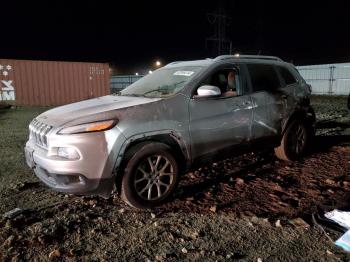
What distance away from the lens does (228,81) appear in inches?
183

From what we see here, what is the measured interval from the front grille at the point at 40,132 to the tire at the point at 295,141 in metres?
3.71

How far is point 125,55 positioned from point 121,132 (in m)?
80.0

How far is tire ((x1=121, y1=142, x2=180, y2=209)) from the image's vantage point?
11.6ft

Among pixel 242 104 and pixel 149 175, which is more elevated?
pixel 242 104

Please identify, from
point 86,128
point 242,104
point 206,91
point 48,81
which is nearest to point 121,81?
point 48,81

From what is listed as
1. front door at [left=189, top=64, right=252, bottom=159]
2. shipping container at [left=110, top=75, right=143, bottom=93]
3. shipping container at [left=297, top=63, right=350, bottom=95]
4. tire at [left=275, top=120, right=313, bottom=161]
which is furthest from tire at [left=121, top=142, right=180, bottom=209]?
shipping container at [left=110, top=75, right=143, bottom=93]

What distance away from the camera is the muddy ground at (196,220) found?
9.33 feet

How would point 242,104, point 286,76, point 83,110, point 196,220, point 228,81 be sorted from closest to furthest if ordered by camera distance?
1. point 196,220
2. point 83,110
3. point 242,104
4. point 228,81
5. point 286,76

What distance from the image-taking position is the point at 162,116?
3.72m

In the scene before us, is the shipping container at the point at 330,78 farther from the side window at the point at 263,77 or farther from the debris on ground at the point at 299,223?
the debris on ground at the point at 299,223

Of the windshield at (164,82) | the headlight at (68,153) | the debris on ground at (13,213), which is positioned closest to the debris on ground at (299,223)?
the windshield at (164,82)

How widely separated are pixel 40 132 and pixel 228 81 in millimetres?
2657

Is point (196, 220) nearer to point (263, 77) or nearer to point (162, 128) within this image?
point (162, 128)

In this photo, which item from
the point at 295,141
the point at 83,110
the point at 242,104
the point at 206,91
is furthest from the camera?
the point at 295,141
